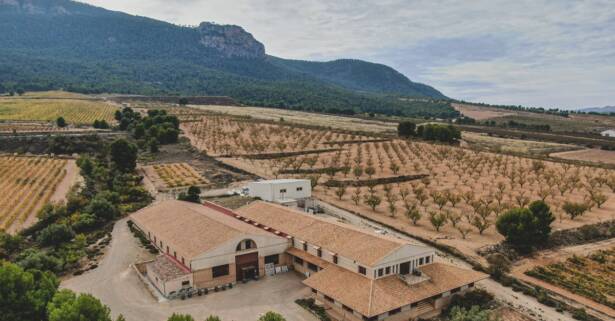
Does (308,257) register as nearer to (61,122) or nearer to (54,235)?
(54,235)

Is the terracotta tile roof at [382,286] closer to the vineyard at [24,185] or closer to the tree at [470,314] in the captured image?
the tree at [470,314]

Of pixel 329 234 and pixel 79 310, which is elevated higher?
pixel 329 234

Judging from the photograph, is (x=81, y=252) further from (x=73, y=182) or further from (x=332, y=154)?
(x=332, y=154)

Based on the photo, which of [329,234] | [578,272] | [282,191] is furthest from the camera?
[282,191]

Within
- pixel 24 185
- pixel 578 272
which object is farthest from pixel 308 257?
pixel 24 185

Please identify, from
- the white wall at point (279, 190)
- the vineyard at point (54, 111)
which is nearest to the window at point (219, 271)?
the white wall at point (279, 190)

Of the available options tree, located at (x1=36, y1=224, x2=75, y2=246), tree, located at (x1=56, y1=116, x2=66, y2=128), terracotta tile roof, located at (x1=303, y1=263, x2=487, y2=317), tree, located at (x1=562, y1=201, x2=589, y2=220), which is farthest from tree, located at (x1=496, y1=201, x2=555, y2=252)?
tree, located at (x1=56, y1=116, x2=66, y2=128)
